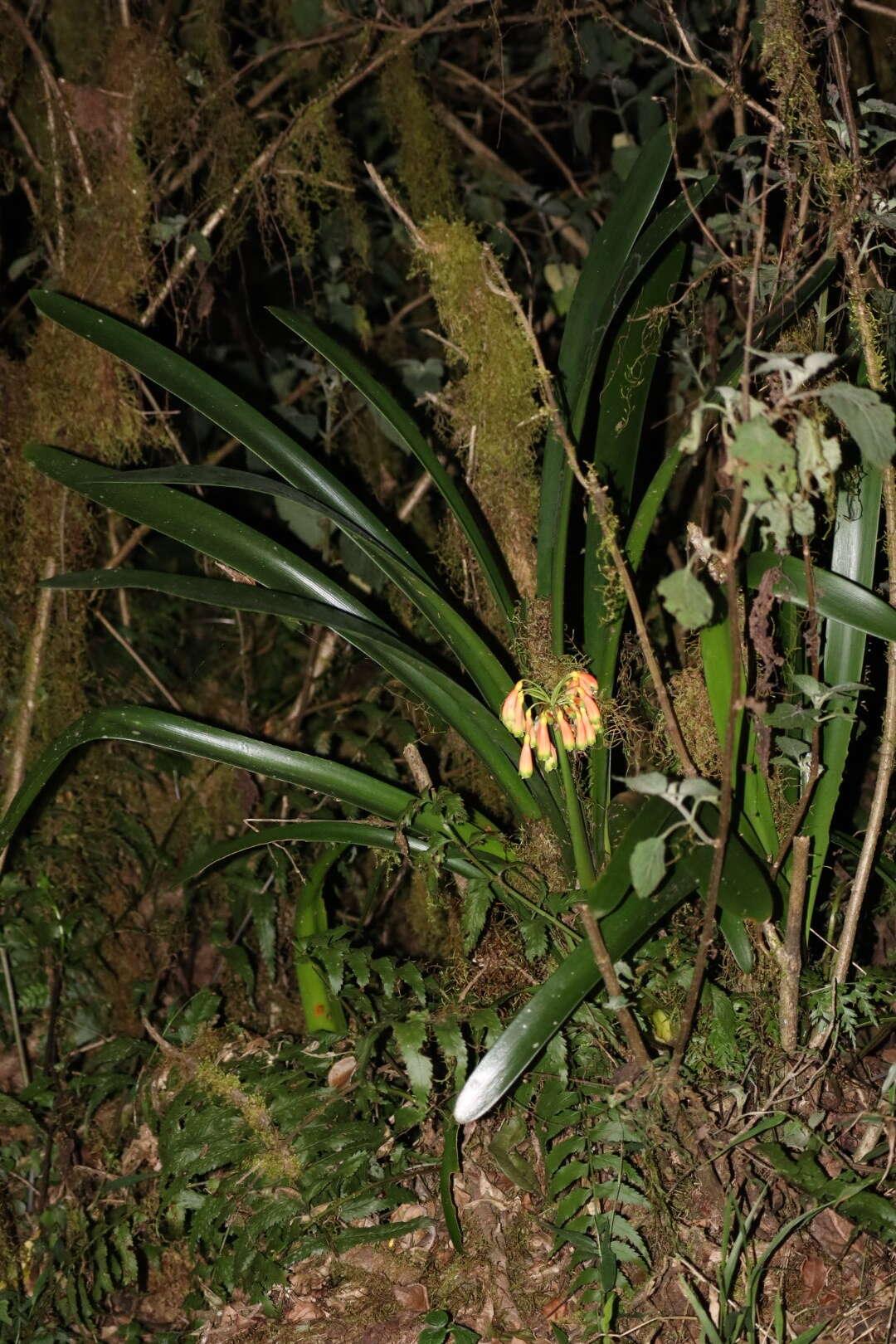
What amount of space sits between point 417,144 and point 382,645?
121 cm

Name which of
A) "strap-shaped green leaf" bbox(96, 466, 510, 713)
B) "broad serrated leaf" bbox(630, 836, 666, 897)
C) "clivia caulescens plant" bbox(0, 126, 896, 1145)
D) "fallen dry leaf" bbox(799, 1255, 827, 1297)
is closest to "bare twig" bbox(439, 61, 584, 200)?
"clivia caulescens plant" bbox(0, 126, 896, 1145)

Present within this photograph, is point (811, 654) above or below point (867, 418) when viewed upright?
below

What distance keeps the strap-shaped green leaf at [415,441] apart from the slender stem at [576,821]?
0.26 meters

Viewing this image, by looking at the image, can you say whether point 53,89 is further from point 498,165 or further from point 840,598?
point 840,598

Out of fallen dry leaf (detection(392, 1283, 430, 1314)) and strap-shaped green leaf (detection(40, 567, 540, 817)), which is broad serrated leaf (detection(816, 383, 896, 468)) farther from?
fallen dry leaf (detection(392, 1283, 430, 1314))

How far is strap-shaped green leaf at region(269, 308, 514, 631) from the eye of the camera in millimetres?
1492

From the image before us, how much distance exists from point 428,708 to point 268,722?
0.86 metres

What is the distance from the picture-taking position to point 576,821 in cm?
134

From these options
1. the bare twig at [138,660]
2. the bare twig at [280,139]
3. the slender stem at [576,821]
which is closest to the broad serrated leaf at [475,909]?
the slender stem at [576,821]

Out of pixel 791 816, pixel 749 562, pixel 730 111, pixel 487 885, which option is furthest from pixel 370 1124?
pixel 730 111

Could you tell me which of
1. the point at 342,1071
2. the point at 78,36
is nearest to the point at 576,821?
the point at 342,1071

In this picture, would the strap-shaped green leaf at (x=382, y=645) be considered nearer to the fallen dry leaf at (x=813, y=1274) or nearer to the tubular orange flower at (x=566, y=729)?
the tubular orange flower at (x=566, y=729)

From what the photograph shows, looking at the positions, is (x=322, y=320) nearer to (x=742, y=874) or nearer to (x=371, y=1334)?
(x=742, y=874)

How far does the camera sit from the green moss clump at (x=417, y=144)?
2.07 m
